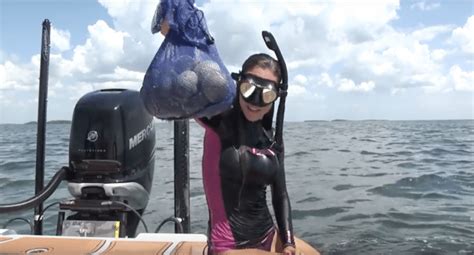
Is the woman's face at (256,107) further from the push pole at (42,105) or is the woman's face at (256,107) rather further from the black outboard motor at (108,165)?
the push pole at (42,105)

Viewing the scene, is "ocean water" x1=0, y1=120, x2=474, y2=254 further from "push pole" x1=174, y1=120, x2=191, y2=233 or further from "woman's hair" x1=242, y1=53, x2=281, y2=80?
"woman's hair" x1=242, y1=53, x2=281, y2=80

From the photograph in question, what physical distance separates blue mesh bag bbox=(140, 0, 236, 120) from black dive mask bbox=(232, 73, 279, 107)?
0.05m

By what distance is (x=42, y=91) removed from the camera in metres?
4.12

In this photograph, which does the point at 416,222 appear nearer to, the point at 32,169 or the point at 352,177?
the point at 352,177

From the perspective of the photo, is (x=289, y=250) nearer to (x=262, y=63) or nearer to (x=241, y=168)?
(x=241, y=168)

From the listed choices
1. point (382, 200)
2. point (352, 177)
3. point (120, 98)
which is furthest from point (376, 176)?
point (120, 98)

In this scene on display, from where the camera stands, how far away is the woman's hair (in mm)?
2221

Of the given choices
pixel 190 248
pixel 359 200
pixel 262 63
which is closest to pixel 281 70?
pixel 262 63

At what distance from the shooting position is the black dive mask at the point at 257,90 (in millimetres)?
2139

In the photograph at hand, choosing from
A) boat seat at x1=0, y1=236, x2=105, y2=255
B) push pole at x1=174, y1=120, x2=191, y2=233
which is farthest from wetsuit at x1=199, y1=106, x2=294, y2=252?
push pole at x1=174, y1=120, x2=191, y2=233

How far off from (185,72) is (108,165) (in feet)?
6.76

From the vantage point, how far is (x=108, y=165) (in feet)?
12.6

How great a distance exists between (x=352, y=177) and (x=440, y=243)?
5560mm

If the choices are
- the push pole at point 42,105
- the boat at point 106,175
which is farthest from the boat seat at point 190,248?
the push pole at point 42,105
